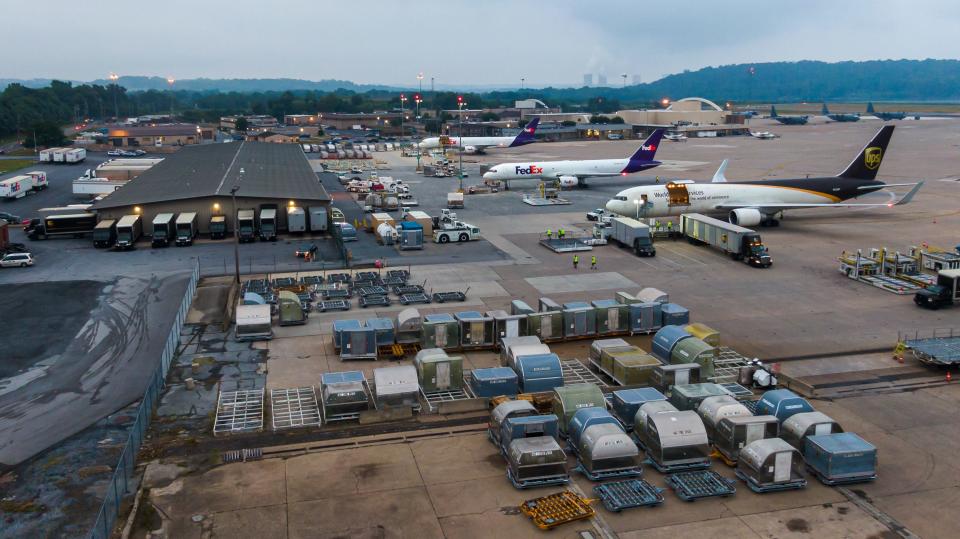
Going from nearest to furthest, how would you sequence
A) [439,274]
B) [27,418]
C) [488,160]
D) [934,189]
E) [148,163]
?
[27,418]
[439,274]
[934,189]
[148,163]
[488,160]

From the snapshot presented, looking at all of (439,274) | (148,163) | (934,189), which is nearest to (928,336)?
(439,274)

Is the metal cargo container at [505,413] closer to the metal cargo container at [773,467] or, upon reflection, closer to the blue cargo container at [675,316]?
the metal cargo container at [773,467]

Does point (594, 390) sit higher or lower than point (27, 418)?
higher

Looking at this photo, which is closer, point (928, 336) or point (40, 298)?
point (928, 336)

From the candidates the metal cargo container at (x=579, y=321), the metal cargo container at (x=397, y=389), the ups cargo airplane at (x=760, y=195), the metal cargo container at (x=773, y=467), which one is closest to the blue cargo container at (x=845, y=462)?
the metal cargo container at (x=773, y=467)

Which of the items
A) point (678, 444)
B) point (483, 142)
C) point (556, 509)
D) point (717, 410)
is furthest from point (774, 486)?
point (483, 142)

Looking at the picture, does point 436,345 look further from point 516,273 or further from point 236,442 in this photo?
point 516,273

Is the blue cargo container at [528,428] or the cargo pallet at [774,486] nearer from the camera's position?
the cargo pallet at [774,486]
